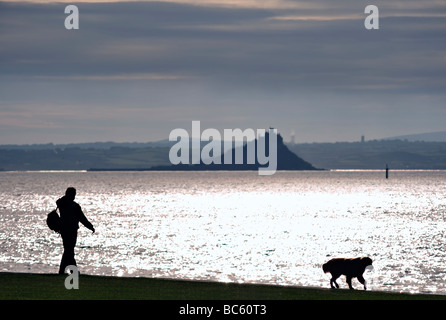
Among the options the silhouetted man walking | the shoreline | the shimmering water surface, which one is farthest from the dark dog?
the shimmering water surface

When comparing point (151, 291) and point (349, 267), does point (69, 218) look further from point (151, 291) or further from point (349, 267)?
point (349, 267)

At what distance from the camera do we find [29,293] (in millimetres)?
16719

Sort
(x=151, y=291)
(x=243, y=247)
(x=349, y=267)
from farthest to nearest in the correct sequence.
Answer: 1. (x=243, y=247)
2. (x=349, y=267)
3. (x=151, y=291)

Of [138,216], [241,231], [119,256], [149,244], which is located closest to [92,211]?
[138,216]

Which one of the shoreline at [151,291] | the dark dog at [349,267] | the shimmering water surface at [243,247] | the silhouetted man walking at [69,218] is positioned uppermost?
the silhouetted man walking at [69,218]

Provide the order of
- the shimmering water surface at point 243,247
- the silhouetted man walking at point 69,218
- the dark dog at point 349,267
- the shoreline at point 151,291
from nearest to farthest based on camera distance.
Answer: the shoreline at point 151,291 < the silhouetted man walking at point 69,218 < the dark dog at point 349,267 < the shimmering water surface at point 243,247

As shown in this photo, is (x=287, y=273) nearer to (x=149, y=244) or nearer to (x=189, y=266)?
(x=189, y=266)

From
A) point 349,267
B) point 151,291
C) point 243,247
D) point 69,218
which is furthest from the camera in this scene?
point 243,247

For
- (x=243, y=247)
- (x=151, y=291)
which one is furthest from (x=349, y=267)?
(x=243, y=247)

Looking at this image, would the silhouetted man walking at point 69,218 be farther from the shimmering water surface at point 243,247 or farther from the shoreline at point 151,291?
the shimmering water surface at point 243,247

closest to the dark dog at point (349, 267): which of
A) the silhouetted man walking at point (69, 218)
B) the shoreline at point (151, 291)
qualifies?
the shoreline at point (151, 291)

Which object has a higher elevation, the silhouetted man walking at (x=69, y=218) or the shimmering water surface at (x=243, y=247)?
the silhouetted man walking at (x=69, y=218)

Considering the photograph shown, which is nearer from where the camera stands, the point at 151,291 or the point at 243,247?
the point at 151,291

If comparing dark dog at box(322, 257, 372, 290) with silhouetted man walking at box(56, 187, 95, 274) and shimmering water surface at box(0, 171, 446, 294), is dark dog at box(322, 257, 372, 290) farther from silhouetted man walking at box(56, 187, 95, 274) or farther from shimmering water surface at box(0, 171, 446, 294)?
shimmering water surface at box(0, 171, 446, 294)
